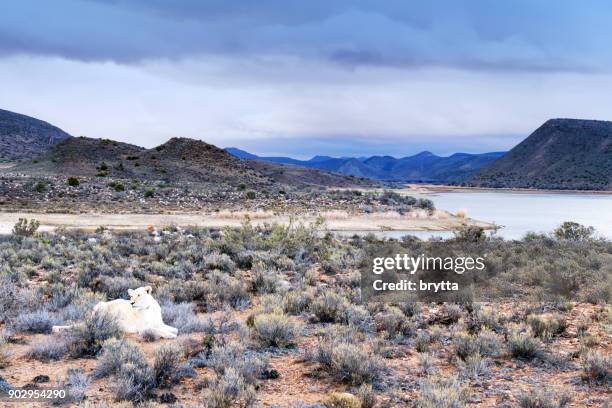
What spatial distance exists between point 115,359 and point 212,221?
2399cm

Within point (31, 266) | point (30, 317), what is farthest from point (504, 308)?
point (31, 266)

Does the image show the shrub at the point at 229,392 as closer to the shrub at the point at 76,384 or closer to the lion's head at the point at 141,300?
the shrub at the point at 76,384

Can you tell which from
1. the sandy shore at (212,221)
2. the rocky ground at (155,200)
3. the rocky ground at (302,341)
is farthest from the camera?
the rocky ground at (155,200)

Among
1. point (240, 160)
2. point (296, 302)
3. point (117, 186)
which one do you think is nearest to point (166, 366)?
point (296, 302)

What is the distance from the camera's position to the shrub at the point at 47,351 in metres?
7.41

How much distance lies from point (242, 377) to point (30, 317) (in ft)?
13.5

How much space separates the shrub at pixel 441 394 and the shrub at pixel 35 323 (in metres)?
5.60

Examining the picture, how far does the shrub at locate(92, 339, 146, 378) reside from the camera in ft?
22.2

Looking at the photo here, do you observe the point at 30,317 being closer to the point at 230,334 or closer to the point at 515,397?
the point at 230,334

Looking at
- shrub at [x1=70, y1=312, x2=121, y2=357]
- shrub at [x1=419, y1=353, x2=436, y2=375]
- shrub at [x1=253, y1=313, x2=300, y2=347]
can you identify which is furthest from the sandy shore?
shrub at [x1=419, y1=353, x2=436, y2=375]

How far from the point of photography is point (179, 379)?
6.73 metres

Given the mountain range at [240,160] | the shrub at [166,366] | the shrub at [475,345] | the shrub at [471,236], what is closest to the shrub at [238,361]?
the shrub at [166,366]

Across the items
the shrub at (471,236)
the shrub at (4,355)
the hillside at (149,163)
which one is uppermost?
the hillside at (149,163)

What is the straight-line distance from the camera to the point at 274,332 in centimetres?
823
